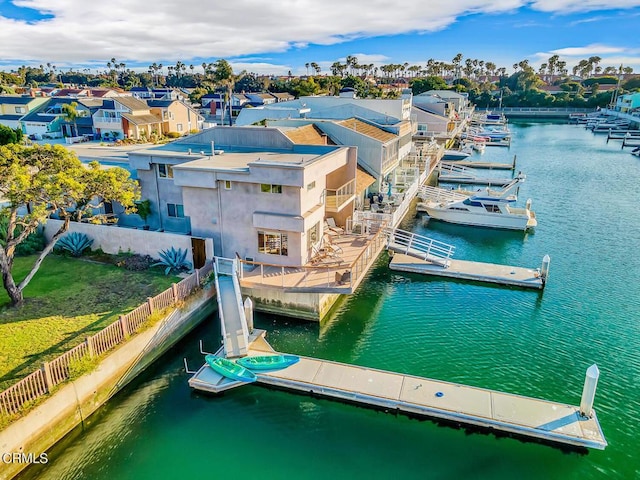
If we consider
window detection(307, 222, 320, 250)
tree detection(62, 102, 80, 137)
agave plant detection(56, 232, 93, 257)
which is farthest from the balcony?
tree detection(62, 102, 80, 137)

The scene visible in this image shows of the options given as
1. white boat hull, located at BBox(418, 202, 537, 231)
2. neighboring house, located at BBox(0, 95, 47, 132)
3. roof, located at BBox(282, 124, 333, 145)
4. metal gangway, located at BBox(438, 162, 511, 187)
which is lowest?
white boat hull, located at BBox(418, 202, 537, 231)

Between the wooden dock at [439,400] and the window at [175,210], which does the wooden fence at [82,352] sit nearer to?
the wooden dock at [439,400]

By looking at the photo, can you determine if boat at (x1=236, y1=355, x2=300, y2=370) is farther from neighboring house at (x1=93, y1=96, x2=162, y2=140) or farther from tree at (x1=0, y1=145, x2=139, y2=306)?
neighboring house at (x1=93, y1=96, x2=162, y2=140)

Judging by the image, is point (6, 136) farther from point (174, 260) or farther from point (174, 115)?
point (174, 115)

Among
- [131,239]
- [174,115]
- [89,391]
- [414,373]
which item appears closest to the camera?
[89,391]

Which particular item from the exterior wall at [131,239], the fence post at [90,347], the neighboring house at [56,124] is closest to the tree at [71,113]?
the neighboring house at [56,124]

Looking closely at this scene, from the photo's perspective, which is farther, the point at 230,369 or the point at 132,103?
the point at 132,103

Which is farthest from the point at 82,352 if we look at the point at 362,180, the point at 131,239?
the point at 362,180
